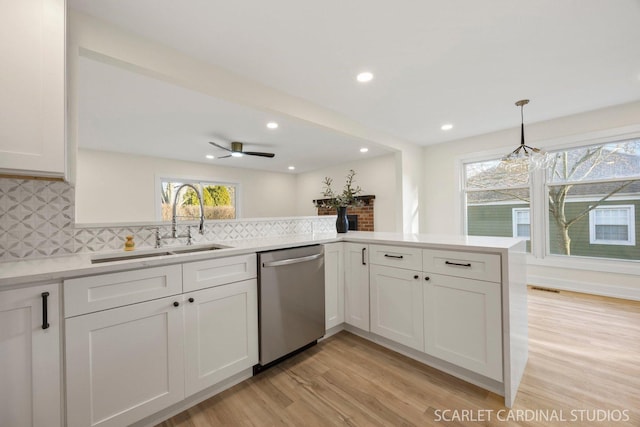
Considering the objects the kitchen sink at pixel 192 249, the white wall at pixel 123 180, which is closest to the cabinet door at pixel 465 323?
the kitchen sink at pixel 192 249

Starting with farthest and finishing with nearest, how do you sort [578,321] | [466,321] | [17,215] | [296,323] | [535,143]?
1. [535,143]
2. [578,321]
3. [296,323]
4. [466,321]
5. [17,215]

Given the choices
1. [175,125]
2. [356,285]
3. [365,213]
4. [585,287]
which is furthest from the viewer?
[365,213]

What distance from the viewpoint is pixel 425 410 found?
1501mm

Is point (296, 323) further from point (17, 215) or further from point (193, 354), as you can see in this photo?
point (17, 215)

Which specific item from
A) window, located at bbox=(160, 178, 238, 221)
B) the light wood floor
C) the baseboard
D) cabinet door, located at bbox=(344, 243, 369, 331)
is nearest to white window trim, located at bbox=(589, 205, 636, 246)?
the baseboard

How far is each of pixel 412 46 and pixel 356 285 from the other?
196 centimetres

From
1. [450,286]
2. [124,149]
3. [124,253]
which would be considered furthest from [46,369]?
[124,149]

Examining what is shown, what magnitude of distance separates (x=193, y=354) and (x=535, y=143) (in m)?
4.87

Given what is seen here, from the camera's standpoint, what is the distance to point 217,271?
1.64 m

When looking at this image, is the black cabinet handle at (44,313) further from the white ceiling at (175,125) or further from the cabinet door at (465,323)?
the cabinet door at (465,323)

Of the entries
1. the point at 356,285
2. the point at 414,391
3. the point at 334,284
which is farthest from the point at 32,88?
the point at 414,391

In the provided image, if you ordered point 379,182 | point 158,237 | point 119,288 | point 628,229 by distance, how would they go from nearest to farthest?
point 119,288, point 158,237, point 628,229, point 379,182

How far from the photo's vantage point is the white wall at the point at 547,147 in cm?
329

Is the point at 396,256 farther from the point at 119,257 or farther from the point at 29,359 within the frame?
the point at 29,359
